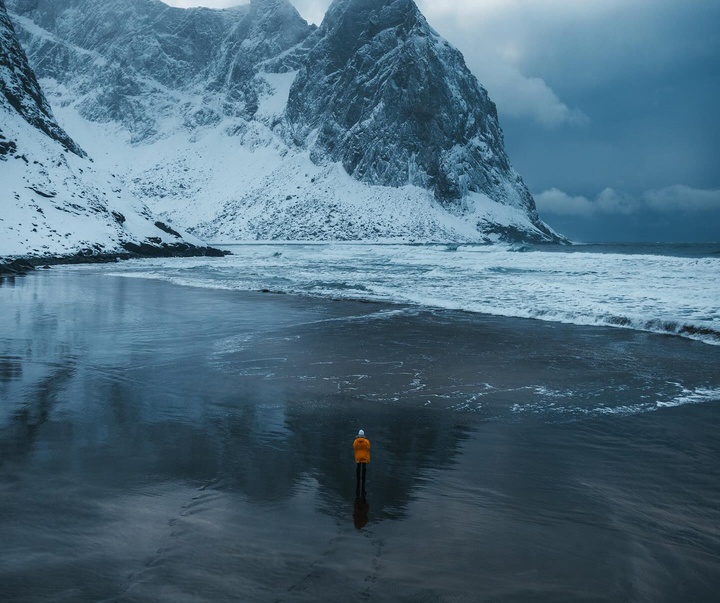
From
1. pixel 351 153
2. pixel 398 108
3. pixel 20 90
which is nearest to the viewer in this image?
pixel 20 90

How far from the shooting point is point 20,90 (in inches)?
3041

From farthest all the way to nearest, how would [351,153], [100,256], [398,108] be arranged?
[398,108] → [351,153] → [100,256]

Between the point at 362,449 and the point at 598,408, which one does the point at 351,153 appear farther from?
the point at 362,449

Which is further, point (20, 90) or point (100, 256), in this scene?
point (20, 90)

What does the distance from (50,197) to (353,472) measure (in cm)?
6520

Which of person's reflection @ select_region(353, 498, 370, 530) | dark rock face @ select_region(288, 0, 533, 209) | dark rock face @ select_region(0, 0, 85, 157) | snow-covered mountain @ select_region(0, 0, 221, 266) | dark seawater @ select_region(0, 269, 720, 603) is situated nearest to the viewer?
dark seawater @ select_region(0, 269, 720, 603)

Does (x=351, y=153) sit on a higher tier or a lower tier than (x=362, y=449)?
higher

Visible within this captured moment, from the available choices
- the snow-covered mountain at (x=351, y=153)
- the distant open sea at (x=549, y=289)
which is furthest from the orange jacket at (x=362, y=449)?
the snow-covered mountain at (x=351, y=153)

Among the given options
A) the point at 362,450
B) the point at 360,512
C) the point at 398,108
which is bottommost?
the point at 360,512

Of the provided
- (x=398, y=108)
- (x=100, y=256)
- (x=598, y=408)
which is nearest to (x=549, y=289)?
(x=598, y=408)

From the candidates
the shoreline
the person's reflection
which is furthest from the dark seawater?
the shoreline

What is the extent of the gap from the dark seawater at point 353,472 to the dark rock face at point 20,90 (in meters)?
71.8

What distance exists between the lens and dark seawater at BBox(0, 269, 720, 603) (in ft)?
17.1

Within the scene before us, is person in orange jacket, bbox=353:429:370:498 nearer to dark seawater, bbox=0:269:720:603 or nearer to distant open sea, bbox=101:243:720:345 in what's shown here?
dark seawater, bbox=0:269:720:603
